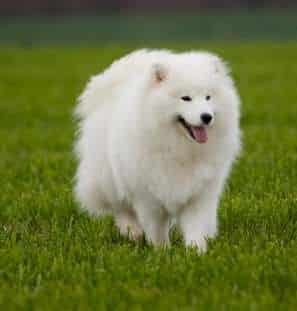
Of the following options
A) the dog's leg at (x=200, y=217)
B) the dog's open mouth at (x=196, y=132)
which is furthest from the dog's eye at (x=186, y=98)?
the dog's leg at (x=200, y=217)

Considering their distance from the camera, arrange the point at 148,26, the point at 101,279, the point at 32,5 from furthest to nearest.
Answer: the point at 32,5 → the point at 148,26 → the point at 101,279

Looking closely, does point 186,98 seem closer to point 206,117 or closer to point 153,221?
point 206,117

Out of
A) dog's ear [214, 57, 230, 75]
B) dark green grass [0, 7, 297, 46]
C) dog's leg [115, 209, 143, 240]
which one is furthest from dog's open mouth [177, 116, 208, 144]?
dark green grass [0, 7, 297, 46]

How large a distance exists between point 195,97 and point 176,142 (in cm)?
36

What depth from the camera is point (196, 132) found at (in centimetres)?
561

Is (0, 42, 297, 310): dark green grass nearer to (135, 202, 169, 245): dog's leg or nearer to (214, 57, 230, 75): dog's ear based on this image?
(135, 202, 169, 245): dog's leg

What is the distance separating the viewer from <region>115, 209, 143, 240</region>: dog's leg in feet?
20.8

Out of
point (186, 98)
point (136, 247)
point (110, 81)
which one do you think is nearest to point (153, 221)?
point (136, 247)

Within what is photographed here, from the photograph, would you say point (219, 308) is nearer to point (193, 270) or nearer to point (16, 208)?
point (193, 270)

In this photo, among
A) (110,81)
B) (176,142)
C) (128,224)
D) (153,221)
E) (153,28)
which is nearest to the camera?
(176,142)

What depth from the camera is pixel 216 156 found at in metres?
5.73

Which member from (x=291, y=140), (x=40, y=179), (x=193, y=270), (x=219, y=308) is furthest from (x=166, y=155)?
(x=291, y=140)

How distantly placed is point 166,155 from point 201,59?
0.63m

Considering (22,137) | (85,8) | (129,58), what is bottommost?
(85,8)
